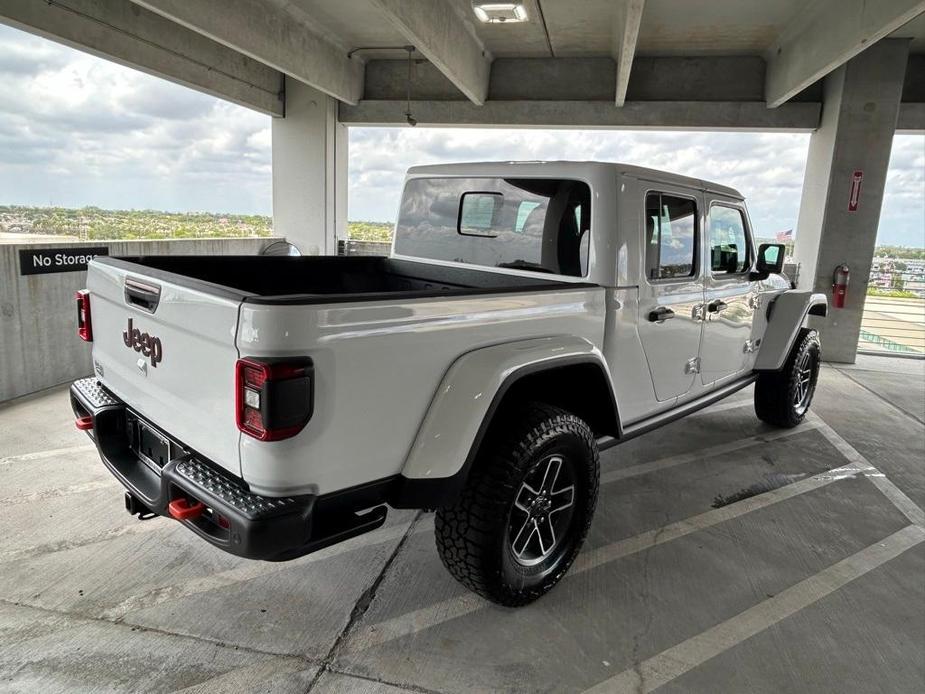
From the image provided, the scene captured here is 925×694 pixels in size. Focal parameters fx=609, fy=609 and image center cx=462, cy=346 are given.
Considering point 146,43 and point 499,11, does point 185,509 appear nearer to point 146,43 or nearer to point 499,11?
point 499,11

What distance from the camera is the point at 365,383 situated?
72.9 inches

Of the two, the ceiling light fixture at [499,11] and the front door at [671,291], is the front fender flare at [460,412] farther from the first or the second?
the ceiling light fixture at [499,11]

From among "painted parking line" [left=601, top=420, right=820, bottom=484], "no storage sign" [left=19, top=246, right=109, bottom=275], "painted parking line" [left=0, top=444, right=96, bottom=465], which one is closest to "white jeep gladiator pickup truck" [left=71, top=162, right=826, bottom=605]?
"painted parking line" [left=601, top=420, right=820, bottom=484]

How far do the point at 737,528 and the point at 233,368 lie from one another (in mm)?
2887

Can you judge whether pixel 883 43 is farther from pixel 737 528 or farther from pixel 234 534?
pixel 234 534

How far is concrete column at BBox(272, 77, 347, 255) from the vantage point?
31.8ft

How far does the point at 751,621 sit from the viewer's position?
2.58 meters

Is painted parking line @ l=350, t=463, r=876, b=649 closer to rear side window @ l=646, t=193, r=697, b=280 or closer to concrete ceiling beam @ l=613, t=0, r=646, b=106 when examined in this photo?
rear side window @ l=646, t=193, r=697, b=280

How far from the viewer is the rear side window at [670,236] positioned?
313 cm

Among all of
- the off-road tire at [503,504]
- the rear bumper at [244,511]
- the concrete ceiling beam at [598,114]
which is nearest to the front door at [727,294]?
the off-road tire at [503,504]

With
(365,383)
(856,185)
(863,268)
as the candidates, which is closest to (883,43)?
(856,185)

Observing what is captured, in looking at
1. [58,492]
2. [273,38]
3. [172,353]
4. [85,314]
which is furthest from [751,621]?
[273,38]

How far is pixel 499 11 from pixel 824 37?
3.46 metres

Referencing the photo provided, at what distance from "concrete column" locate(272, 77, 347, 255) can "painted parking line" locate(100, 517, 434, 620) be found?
7.60m
